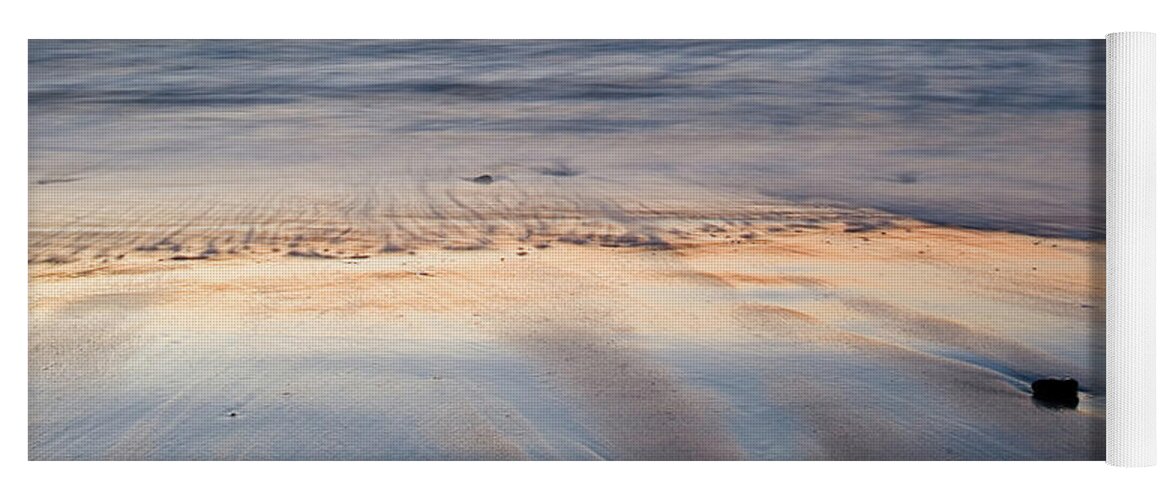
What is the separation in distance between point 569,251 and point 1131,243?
8.19 feet

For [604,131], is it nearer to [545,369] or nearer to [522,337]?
[522,337]

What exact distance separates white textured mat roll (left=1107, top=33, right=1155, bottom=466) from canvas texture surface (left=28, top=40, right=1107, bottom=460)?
0.15m

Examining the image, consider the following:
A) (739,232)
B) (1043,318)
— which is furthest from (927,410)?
(739,232)

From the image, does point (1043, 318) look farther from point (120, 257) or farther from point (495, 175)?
point (120, 257)

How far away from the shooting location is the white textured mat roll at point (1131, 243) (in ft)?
17.5

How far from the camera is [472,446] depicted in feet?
18.2

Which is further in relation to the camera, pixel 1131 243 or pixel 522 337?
pixel 522 337

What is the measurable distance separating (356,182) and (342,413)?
106 cm

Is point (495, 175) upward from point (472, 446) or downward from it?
upward

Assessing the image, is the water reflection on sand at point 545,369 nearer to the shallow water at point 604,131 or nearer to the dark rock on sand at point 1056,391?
the dark rock on sand at point 1056,391

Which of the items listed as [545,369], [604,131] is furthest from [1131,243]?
[545,369]

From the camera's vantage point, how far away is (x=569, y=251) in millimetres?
5582

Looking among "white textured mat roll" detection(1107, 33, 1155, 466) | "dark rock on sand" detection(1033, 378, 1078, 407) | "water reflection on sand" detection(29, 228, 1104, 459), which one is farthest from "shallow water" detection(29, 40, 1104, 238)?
"dark rock on sand" detection(1033, 378, 1078, 407)

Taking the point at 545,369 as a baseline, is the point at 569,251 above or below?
above
